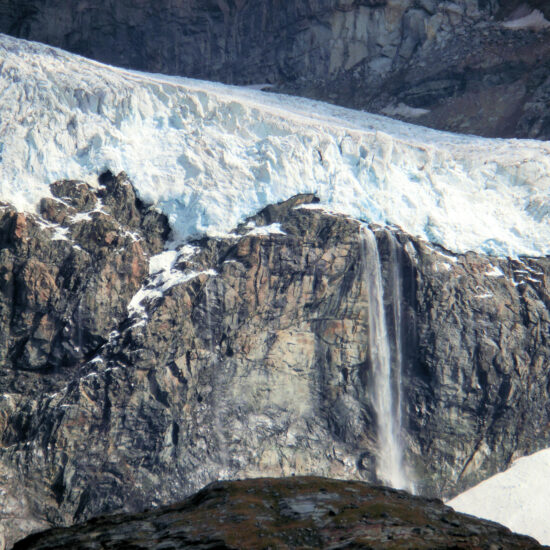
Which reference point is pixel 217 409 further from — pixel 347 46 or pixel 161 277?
pixel 347 46

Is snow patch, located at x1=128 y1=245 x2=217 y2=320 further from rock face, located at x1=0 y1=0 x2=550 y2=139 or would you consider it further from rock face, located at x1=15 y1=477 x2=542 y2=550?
rock face, located at x1=0 y1=0 x2=550 y2=139

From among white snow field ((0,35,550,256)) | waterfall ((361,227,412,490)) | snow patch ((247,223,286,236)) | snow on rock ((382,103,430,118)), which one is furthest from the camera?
snow on rock ((382,103,430,118))

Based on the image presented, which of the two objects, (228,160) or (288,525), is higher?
(228,160)

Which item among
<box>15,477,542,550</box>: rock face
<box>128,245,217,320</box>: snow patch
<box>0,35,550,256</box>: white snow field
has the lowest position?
<box>15,477,542,550</box>: rock face

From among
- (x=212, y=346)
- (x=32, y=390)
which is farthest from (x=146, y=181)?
(x=32, y=390)

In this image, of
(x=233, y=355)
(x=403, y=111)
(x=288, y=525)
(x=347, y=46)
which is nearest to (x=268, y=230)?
(x=233, y=355)

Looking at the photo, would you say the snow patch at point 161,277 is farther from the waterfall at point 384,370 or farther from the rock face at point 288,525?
the rock face at point 288,525

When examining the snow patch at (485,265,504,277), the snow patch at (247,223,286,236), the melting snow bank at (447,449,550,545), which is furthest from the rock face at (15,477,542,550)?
the snow patch at (485,265,504,277)
